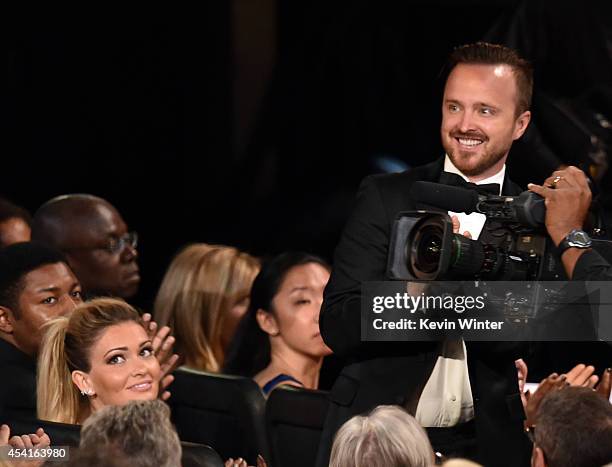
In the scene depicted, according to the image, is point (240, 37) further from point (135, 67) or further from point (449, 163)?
point (449, 163)

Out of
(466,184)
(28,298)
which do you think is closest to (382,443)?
(466,184)

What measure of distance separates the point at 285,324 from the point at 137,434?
171cm

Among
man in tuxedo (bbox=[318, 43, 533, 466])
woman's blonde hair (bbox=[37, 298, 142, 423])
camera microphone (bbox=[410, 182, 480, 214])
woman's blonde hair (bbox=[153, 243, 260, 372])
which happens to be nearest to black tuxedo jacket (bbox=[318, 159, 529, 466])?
man in tuxedo (bbox=[318, 43, 533, 466])

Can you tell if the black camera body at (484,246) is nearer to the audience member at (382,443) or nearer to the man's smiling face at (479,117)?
the man's smiling face at (479,117)

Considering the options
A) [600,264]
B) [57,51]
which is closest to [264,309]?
[600,264]

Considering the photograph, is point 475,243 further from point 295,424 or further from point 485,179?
point 295,424

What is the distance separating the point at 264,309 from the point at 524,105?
1.48 meters

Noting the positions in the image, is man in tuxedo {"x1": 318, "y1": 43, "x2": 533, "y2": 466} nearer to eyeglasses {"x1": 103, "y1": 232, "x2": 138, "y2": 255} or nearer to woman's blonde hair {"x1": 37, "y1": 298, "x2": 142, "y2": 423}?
woman's blonde hair {"x1": 37, "y1": 298, "x2": 142, "y2": 423}

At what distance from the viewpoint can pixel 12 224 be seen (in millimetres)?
4293

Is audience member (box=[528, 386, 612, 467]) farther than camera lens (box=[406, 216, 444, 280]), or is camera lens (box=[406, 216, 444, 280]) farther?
camera lens (box=[406, 216, 444, 280])

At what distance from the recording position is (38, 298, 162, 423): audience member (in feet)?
10.6

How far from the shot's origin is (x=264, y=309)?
4.04m

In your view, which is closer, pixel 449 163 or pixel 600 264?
pixel 600 264

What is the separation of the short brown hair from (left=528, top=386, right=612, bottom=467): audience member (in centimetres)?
65
